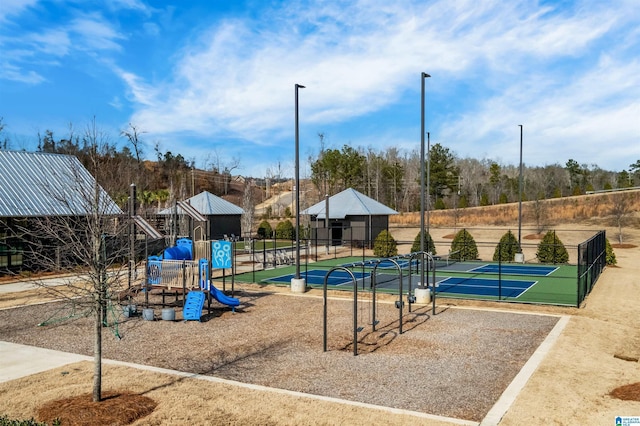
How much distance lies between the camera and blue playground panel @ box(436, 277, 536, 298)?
798 inches

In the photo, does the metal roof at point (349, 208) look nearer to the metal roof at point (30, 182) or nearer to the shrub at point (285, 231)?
the shrub at point (285, 231)

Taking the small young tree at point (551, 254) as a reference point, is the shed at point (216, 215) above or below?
above

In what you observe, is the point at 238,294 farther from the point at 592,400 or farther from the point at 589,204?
the point at 589,204

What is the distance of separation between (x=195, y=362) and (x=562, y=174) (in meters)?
96.7

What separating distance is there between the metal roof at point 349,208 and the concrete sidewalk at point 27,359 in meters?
32.8

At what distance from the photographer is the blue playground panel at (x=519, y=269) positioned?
2681 centimetres

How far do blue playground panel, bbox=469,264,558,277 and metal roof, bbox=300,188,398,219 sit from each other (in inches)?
569

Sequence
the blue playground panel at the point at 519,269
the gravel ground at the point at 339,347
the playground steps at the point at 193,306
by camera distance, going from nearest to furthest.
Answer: the gravel ground at the point at 339,347 → the playground steps at the point at 193,306 → the blue playground panel at the point at 519,269

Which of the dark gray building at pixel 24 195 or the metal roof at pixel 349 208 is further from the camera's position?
the metal roof at pixel 349 208

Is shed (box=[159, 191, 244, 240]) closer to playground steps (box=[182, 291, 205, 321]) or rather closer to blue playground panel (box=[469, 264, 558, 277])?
Answer: blue playground panel (box=[469, 264, 558, 277])

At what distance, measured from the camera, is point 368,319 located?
14867 mm

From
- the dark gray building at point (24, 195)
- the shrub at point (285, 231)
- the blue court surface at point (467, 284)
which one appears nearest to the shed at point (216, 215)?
the shrub at point (285, 231)

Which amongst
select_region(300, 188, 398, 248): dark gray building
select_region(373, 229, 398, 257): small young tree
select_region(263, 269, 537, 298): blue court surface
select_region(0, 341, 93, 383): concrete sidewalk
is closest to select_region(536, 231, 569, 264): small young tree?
select_region(263, 269, 537, 298): blue court surface

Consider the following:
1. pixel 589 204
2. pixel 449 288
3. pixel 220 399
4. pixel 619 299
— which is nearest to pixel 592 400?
pixel 220 399
